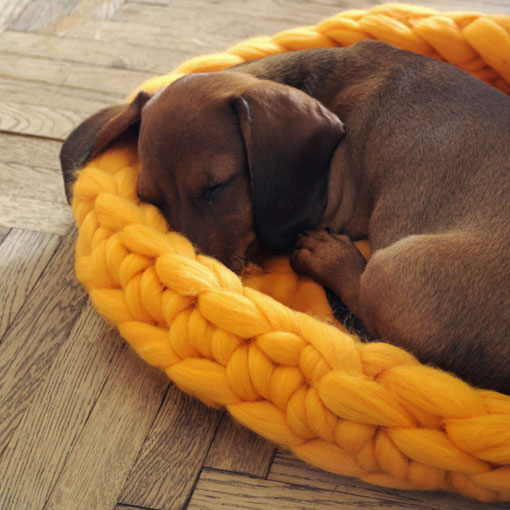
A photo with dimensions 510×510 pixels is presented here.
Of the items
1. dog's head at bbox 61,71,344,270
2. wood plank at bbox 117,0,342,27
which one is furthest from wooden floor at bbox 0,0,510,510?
wood plank at bbox 117,0,342,27

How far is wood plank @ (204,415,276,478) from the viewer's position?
1.86 m

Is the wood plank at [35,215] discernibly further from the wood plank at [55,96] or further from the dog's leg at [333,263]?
the dog's leg at [333,263]

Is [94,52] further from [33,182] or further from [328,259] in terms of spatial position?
[328,259]

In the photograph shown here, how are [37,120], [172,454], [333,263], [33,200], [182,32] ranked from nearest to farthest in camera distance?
[172,454] < [333,263] < [33,200] < [37,120] < [182,32]

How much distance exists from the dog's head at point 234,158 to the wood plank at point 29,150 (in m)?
0.76

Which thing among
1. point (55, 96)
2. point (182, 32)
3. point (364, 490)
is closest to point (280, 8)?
point (182, 32)

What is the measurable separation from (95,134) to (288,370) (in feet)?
4.33

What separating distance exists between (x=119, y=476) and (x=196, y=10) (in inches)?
116

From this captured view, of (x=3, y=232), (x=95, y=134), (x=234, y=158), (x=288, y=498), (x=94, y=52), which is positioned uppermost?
(x=234, y=158)

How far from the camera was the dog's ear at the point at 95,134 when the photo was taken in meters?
2.49

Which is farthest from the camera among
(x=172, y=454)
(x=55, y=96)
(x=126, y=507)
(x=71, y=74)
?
(x=71, y=74)

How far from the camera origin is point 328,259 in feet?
7.78

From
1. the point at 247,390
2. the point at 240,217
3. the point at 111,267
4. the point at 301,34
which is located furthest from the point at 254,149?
the point at 301,34

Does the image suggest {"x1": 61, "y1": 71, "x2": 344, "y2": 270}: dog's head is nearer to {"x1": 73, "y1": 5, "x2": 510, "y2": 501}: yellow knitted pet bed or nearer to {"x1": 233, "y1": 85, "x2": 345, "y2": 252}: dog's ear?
{"x1": 233, "y1": 85, "x2": 345, "y2": 252}: dog's ear
